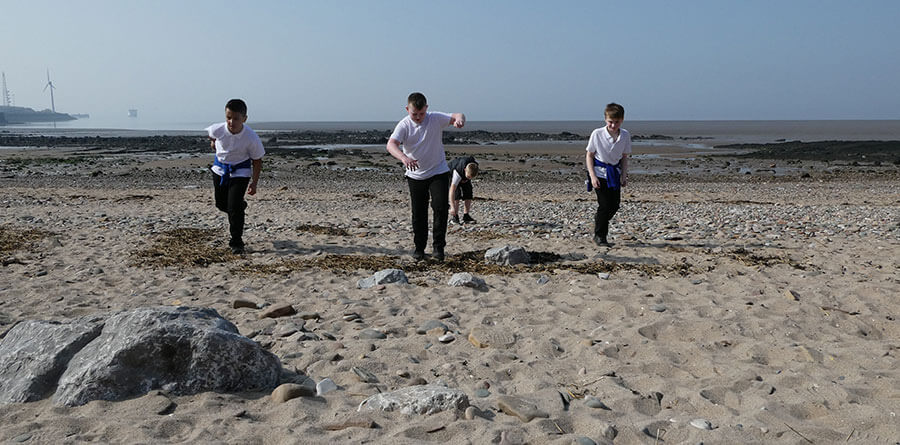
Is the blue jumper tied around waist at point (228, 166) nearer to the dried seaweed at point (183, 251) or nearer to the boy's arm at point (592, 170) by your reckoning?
the dried seaweed at point (183, 251)

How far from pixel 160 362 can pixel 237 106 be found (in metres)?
4.40

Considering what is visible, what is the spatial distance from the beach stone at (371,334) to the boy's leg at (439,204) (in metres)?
2.42

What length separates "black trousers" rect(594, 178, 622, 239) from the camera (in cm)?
780

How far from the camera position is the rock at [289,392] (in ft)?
11.1

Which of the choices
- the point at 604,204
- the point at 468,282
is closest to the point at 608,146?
the point at 604,204

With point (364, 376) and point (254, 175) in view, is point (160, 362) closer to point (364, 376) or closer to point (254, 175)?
point (364, 376)

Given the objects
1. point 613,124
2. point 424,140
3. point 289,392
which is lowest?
point 289,392

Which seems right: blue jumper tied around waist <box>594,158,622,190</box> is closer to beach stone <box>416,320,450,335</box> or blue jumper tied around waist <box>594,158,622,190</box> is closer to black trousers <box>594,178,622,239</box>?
black trousers <box>594,178,622,239</box>

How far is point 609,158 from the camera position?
25.3 ft

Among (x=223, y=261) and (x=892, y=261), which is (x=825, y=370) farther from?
(x=223, y=261)

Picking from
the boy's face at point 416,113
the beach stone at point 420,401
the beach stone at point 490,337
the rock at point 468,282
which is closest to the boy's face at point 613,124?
the boy's face at point 416,113

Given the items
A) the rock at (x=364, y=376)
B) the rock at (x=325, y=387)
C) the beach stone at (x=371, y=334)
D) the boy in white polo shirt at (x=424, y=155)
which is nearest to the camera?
the rock at (x=325, y=387)

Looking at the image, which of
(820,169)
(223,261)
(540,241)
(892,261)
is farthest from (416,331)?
(820,169)

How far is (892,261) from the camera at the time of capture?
680 cm
